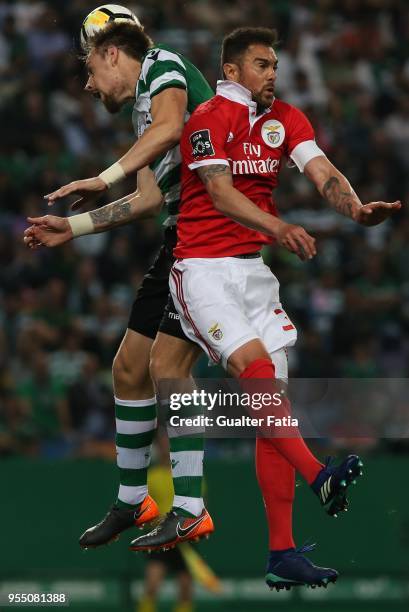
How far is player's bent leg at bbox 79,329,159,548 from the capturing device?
764 centimetres

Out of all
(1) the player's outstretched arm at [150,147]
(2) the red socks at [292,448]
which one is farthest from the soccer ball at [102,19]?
(2) the red socks at [292,448]

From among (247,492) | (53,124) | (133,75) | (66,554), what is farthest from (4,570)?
(133,75)

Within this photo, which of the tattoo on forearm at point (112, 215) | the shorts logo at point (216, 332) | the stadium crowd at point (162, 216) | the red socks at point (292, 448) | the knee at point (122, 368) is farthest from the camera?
the stadium crowd at point (162, 216)

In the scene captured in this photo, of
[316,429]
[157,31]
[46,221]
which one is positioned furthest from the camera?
[157,31]

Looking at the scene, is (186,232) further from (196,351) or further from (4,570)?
(4,570)

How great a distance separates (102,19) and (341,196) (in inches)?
67.7

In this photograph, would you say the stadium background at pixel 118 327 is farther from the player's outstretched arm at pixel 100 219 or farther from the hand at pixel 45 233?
the hand at pixel 45 233

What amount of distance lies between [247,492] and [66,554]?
1.80m

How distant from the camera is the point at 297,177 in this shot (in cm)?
1574

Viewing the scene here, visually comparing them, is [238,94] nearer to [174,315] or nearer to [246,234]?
[246,234]

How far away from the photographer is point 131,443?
7.74 m

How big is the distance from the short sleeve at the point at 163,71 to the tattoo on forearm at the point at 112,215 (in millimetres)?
696

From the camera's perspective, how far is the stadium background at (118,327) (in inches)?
527

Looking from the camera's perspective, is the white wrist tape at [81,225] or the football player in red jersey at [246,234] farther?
the white wrist tape at [81,225]
